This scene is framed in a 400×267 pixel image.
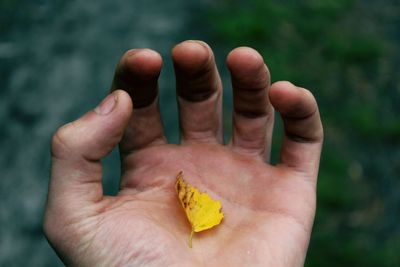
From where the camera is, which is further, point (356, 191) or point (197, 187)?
point (356, 191)

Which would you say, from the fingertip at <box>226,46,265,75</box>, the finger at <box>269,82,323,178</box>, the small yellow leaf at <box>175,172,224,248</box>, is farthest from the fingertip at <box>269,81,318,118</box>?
the small yellow leaf at <box>175,172,224,248</box>

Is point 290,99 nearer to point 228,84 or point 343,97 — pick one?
point 343,97

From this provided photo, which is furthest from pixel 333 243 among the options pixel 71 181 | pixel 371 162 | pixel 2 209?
pixel 2 209

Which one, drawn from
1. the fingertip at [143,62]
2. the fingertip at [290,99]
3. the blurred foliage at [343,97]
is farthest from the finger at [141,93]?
the blurred foliage at [343,97]

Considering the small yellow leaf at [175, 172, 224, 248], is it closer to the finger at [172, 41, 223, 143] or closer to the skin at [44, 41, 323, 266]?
the skin at [44, 41, 323, 266]

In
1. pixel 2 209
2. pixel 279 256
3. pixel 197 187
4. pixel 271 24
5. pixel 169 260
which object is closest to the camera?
pixel 169 260

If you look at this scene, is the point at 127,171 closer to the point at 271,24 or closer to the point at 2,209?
the point at 2,209
